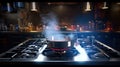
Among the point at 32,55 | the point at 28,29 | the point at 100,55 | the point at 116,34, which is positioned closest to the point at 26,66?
the point at 32,55

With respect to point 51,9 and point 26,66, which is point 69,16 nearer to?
point 51,9

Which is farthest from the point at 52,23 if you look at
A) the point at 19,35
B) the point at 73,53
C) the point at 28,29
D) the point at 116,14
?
the point at 73,53

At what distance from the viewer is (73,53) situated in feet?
4.62

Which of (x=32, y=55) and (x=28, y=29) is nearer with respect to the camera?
(x=32, y=55)

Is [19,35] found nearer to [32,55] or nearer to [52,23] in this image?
[52,23]

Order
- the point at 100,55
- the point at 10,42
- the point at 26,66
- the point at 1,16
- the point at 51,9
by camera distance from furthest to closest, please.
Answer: the point at 51,9
the point at 1,16
the point at 10,42
the point at 100,55
the point at 26,66

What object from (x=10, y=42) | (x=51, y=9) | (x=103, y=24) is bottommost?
(x=10, y=42)

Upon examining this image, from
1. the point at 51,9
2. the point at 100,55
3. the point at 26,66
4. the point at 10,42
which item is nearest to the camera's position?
the point at 26,66

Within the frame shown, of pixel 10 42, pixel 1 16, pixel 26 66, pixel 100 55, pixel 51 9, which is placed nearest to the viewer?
pixel 26 66

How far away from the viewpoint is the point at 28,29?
429 cm

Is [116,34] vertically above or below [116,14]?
below

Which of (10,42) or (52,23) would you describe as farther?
(52,23)

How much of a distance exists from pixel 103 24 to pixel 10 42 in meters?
2.11

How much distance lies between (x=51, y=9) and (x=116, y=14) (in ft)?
4.98
